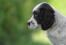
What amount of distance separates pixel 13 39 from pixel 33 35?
2.06 feet

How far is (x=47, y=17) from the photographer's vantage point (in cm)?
411

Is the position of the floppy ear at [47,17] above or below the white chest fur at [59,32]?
above

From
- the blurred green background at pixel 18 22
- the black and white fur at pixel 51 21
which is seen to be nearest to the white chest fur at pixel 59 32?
the black and white fur at pixel 51 21

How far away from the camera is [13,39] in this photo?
9.16 metres

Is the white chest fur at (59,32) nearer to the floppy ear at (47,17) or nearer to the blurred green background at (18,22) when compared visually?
the floppy ear at (47,17)

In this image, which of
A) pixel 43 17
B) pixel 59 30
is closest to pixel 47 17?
pixel 43 17

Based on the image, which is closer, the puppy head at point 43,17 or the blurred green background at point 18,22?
the puppy head at point 43,17

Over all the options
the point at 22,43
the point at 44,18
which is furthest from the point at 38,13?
the point at 22,43

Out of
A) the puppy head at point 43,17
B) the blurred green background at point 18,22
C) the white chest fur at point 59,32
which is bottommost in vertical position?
the white chest fur at point 59,32

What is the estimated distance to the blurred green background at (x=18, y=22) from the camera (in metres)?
8.96

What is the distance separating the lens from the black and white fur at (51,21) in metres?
4.09

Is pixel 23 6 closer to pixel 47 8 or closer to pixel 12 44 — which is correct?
pixel 12 44

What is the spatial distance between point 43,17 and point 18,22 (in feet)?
16.6

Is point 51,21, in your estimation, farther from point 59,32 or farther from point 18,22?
point 18,22
